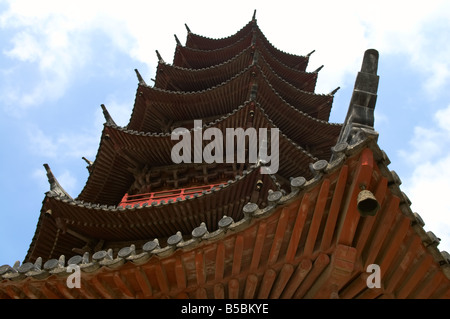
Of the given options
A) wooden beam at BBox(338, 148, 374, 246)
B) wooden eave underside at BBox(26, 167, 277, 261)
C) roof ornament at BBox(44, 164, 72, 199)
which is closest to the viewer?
wooden beam at BBox(338, 148, 374, 246)

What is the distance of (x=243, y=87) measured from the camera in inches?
535

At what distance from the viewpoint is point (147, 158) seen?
39.3 ft

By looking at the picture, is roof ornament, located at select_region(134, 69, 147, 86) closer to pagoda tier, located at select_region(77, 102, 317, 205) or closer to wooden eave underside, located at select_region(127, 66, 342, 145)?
wooden eave underside, located at select_region(127, 66, 342, 145)

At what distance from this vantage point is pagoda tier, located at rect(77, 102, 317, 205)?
11.2 meters

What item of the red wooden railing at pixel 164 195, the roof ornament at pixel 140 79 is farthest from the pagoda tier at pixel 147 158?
the roof ornament at pixel 140 79

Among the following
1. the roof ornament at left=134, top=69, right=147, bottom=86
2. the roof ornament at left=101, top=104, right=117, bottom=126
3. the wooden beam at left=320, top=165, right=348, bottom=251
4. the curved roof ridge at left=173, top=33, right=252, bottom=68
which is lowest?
the wooden beam at left=320, top=165, right=348, bottom=251

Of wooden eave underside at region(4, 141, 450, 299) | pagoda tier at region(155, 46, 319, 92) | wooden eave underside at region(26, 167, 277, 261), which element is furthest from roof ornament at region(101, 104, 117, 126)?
wooden eave underside at region(4, 141, 450, 299)

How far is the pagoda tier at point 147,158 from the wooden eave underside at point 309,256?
20.0 ft

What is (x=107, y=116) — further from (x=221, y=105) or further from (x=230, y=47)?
(x=230, y=47)

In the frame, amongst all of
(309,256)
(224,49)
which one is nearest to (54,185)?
(309,256)
